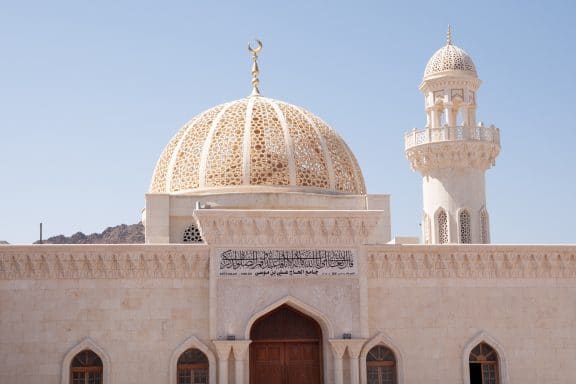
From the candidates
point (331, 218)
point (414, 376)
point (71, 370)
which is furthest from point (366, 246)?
point (71, 370)

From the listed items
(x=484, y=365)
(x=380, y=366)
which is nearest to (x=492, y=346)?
(x=484, y=365)

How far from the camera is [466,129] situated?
52.8 feet

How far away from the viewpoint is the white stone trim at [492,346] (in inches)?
520

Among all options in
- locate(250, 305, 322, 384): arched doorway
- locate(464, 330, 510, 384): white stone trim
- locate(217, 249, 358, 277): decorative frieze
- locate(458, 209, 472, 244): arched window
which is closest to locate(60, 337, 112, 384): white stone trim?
locate(217, 249, 358, 277): decorative frieze

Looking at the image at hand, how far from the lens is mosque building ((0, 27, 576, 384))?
41.0ft

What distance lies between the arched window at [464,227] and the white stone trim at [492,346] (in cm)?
275

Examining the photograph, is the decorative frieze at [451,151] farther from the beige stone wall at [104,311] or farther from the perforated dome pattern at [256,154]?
the beige stone wall at [104,311]

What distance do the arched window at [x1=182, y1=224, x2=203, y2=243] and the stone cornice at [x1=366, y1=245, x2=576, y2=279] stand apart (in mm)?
3187

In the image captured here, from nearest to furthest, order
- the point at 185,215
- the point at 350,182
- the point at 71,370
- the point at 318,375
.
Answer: the point at 71,370, the point at 318,375, the point at 185,215, the point at 350,182

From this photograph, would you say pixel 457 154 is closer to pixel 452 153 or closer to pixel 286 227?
pixel 452 153

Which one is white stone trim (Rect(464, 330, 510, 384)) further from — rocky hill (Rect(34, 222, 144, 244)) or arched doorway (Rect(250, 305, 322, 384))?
rocky hill (Rect(34, 222, 144, 244))

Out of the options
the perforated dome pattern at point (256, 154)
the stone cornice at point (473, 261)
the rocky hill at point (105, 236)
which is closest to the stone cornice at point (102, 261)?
the perforated dome pattern at point (256, 154)

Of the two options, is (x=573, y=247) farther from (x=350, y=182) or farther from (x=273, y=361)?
(x=273, y=361)

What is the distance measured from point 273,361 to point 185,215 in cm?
303
